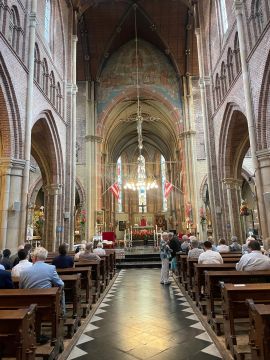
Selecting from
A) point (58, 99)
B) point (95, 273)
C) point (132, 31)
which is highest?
point (132, 31)

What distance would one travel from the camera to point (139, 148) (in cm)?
2011

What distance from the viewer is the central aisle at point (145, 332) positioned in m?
3.94

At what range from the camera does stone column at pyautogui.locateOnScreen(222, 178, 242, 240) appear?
44.2 feet

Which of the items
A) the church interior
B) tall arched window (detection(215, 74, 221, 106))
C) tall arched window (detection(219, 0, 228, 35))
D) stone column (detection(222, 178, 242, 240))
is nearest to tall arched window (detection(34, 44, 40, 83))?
the church interior

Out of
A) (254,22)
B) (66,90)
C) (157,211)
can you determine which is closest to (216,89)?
(254,22)

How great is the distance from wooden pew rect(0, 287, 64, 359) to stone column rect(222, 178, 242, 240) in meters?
10.9

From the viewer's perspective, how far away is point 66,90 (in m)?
16.7

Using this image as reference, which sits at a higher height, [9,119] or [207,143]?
[207,143]

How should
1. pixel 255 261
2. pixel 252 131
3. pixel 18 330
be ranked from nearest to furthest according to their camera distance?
pixel 18 330 → pixel 255 261 → pixel 252 131

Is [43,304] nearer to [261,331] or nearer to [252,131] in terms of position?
[261,331]

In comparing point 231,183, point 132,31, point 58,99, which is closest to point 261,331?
point 231,183

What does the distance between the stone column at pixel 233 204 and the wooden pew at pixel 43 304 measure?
10.9 m

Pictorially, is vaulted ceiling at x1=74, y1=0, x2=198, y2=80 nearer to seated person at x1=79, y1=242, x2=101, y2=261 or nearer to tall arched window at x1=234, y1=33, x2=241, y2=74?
tall arched window at x1=234, y1=33, x2=241, y2=74

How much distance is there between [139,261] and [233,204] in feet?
17.7
